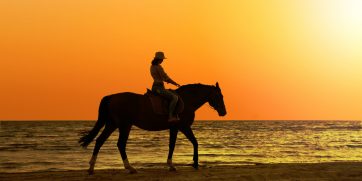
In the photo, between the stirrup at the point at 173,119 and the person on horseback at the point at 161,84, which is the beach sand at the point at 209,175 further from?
the person on horseback at the point at 161,84

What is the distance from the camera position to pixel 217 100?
50.5 ft

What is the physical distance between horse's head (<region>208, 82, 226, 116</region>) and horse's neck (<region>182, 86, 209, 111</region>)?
202mm

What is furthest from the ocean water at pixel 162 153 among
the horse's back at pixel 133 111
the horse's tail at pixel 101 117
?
the horse's back at pixel 133 111

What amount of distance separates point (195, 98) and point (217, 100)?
31.2 inches

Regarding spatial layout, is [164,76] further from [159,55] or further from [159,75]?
[159,55]

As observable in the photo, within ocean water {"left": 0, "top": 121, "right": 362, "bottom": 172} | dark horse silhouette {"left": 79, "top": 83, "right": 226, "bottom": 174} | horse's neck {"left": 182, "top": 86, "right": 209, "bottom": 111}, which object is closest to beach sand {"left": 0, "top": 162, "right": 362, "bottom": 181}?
dark horse silhouette {"left": 79, "top": 83, "right": 226, "bottom": 174}

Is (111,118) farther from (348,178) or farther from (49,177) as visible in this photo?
(348,178)

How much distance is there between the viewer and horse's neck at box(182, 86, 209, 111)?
14883 millimetres

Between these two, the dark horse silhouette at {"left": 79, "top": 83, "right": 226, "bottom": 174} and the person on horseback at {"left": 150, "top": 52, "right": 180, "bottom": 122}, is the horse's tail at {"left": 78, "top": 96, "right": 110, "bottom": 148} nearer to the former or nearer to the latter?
the dark horse silhouette at {"left": 79, "top": 83, "right": 226, "bottom": 174}

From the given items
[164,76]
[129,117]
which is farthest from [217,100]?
[129,117]

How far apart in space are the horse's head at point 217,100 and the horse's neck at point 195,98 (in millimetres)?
202

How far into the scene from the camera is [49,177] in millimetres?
Result: 13516

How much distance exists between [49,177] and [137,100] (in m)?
3.24

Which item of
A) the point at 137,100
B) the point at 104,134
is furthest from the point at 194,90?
the point at 104,134
